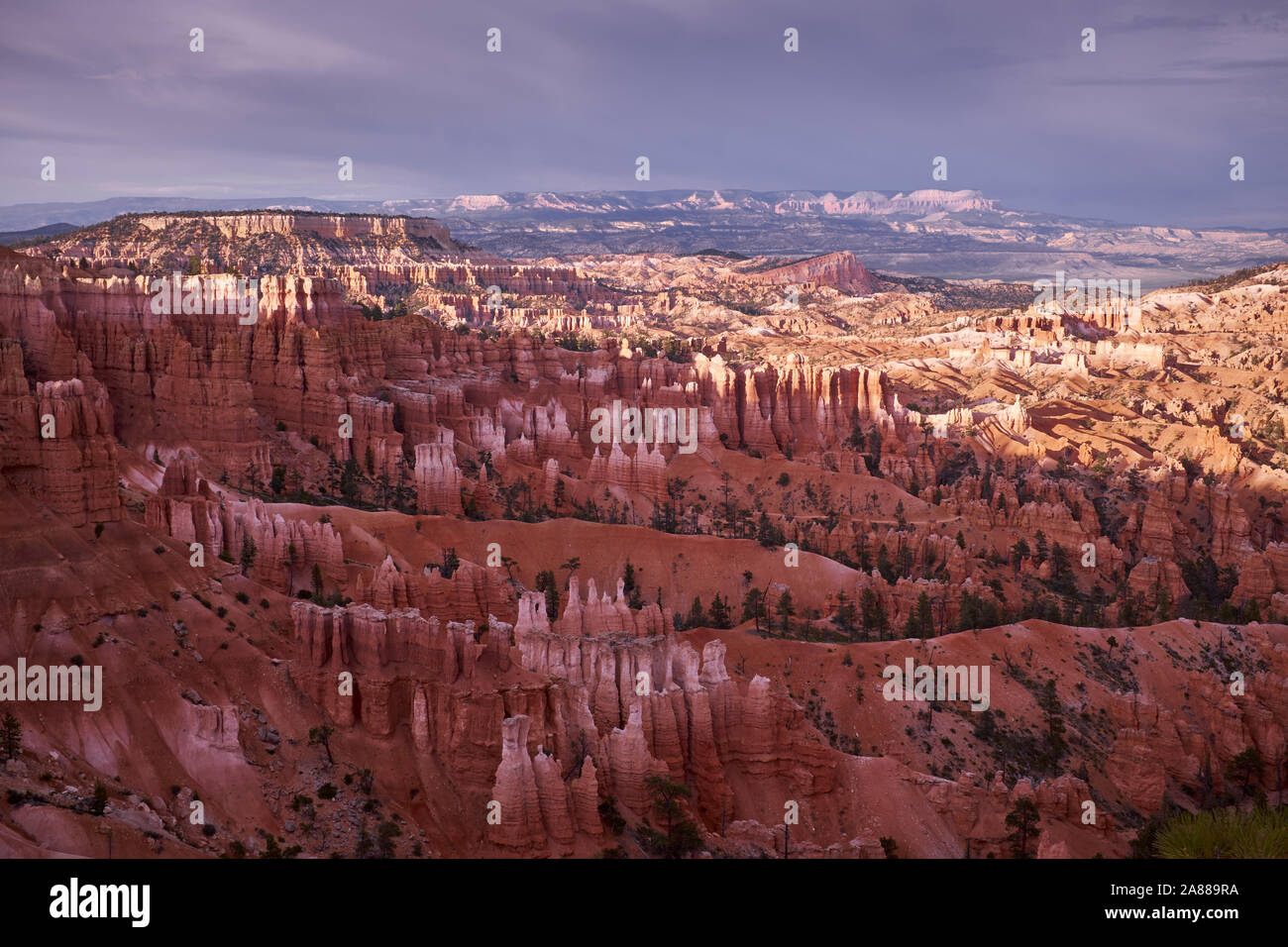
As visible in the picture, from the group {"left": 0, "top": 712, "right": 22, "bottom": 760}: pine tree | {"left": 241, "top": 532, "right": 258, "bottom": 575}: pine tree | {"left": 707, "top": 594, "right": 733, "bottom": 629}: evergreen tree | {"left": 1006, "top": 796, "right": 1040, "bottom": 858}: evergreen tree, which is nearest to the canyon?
{"left": 0, "top": 712, "right": 22, "bottom": 760}: pine tree

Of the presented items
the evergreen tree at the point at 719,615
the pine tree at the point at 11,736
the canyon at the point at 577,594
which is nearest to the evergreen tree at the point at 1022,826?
the canyon at the point at 577,594

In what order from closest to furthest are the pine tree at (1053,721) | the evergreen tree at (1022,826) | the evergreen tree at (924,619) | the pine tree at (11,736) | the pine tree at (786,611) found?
the pine tree at (11,736) → the evergreen tree at (1022,826) → the pine tree at (1053,721) → the evergreen tree at (924,619) → the pine tree at (786,611)

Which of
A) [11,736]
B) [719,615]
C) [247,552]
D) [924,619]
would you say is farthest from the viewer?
[924,619]

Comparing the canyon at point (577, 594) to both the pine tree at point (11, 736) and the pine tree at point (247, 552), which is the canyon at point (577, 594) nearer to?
the pine tree at point (11, 736)

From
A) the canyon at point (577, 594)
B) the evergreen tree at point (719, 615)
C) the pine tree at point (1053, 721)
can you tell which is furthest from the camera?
the evergreen tree at point (719, 615)

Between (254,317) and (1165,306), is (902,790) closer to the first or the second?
(254,317)

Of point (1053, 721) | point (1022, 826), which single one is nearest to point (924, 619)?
point (1053, 721)

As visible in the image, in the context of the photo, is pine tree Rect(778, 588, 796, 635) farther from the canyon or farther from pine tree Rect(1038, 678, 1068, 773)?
pine tree Rect(1038, 678, 1068, 773)

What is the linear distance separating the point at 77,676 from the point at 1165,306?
201 meters

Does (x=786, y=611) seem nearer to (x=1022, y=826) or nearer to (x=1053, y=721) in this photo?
(x=1053, y=721)

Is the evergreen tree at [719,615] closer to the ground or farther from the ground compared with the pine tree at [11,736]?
closer to the ground

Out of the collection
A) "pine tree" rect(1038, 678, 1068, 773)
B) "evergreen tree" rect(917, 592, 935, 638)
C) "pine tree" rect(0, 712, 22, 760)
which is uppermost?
"pine tree" rect(0, 712, 22, 760)

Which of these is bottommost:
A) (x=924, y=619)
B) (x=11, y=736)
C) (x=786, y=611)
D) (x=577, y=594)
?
(x=924, y=619)
